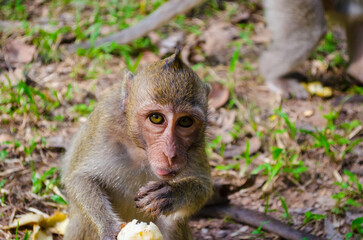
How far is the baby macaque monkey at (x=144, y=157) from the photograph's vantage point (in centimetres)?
404

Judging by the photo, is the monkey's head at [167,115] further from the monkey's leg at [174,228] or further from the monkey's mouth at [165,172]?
the monkey's leg at [174,228]

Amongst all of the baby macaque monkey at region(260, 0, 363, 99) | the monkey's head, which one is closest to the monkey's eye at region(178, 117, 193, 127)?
the monkey's head

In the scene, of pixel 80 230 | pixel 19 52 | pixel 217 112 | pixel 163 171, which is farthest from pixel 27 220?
pixel 19 52

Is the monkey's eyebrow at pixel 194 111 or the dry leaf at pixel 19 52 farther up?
the monkey's eyebrow at pixel 194 111

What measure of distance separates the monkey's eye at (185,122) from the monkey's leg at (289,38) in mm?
4192

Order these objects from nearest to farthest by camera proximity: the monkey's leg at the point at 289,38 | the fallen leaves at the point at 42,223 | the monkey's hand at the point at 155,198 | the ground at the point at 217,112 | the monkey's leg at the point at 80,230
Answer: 1. the monkey's hand at the point at 155,198
2. the monkey's leg at the point at 80,230
3. the fallen leaves at the point at 42,223
4. the ground at the point at 217,112
5. the monkey's leg at the point at 289,38

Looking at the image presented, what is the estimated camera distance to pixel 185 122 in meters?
4.14

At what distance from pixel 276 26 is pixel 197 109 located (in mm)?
4527

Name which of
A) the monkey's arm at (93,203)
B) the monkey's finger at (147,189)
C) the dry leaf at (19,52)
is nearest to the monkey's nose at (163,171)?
the monkey's finger at (147,189)

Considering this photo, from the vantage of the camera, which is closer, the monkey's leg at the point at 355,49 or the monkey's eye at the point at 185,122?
the monkey's eye at the point at 185,122

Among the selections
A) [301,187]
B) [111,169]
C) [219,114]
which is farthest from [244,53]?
[111,169]

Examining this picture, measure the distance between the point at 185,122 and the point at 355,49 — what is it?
5.32m

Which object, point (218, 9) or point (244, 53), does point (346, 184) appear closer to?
point (244, 53)

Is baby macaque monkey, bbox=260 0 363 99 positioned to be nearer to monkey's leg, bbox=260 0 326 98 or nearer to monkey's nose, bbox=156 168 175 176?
monkey's leg, bbox=260 0 326 98
